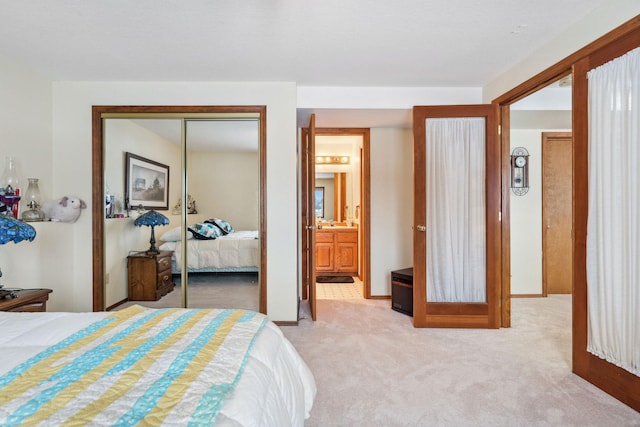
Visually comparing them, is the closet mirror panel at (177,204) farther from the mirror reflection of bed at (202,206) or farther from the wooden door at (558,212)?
the wooden door at (558,212)

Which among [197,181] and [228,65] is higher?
[228,65]

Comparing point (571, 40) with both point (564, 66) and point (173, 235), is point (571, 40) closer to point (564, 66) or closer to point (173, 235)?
point (564, 66)

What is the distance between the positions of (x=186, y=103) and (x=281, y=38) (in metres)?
1.38

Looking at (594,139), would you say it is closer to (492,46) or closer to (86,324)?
(492,46)

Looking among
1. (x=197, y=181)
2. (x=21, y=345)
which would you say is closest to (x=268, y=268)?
(x=197, y=181)

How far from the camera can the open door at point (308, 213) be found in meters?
3.52

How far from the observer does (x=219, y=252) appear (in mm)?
3547

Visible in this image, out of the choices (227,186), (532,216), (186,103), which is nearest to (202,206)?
(227,186)

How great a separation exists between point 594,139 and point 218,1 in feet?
8.30

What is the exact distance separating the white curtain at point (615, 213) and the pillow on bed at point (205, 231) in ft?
10.3

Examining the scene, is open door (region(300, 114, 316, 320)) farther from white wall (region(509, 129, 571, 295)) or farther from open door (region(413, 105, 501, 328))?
white wall (region(509, 129, 571, 295))

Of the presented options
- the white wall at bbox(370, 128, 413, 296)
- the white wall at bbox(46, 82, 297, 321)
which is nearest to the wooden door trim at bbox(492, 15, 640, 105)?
the white wall at bbox(370, 128, 413, 296)

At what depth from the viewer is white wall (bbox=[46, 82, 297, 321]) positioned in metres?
3.36

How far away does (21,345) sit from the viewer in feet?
4.17
